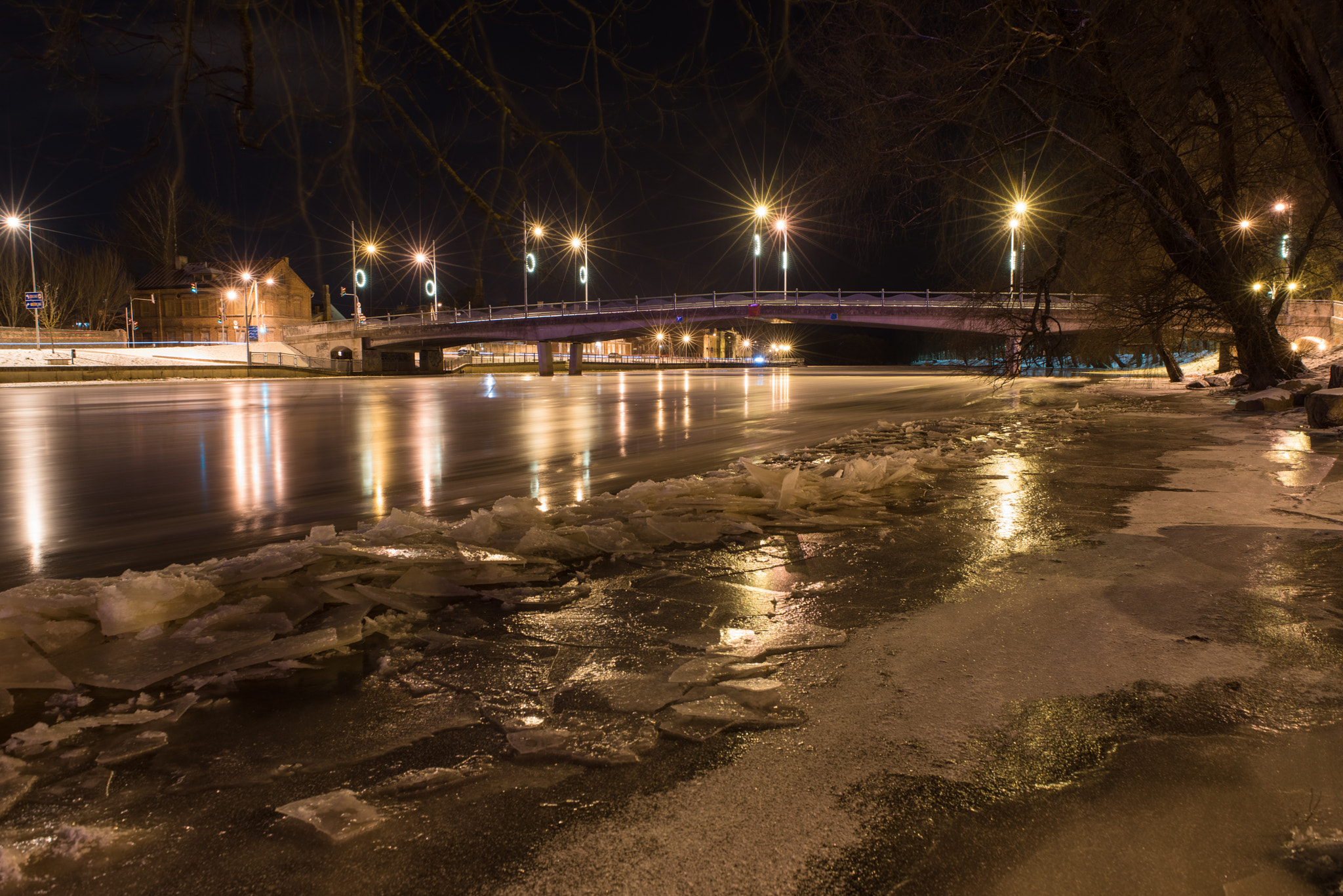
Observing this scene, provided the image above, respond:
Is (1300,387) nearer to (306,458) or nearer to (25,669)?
(306,458)

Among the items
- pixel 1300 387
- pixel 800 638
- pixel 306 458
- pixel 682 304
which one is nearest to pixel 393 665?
pixel 800 638

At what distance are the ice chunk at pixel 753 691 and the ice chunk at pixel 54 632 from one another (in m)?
3.07

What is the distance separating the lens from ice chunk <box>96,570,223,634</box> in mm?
3914

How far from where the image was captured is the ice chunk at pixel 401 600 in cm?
432

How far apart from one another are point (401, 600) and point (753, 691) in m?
2.19

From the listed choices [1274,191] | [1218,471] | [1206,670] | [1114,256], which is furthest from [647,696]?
[1114,256]

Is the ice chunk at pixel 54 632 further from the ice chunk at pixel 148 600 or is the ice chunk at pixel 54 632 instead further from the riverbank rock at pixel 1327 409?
the riverbank rock at pixel 1327 409

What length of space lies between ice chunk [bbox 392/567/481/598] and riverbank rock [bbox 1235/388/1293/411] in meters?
19.4

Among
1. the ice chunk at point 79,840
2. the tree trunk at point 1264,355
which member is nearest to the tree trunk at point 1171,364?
the tree trunk at point 1264,355

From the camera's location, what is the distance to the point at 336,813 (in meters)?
2.31

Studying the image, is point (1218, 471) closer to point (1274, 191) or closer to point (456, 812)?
point (456, 812)

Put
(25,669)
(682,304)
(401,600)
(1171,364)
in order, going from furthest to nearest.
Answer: (682,304) → (1171,364) → (401,600) → (25,669)

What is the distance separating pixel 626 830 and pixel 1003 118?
14.5 meters

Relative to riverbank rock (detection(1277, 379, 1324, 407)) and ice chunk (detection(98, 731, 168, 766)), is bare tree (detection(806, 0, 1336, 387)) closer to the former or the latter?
riverbank rock (detection(1277, 379, 1324, 407))
